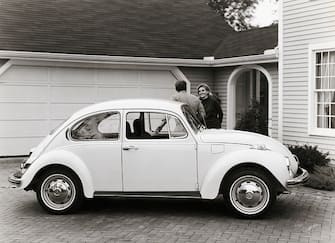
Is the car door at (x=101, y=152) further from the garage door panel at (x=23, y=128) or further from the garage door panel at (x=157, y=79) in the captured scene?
the garage door panel at (x=157, y=79)

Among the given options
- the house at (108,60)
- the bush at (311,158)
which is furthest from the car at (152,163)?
the house at (108,60)

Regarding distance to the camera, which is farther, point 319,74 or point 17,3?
point 17,3

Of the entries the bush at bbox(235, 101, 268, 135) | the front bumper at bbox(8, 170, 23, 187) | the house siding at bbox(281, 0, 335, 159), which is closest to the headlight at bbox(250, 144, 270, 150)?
the front bumper at bbox(8, 170, 23, 187)

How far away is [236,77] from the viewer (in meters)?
16.2

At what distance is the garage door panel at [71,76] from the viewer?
1415 centimetres

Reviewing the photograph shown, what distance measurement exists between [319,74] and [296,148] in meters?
1.98

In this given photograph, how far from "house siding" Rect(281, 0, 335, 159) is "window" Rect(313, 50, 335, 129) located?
25 cm

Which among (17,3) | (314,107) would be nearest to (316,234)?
(314,107)

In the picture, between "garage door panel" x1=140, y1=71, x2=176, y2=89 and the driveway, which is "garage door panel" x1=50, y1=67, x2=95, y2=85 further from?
the driveway

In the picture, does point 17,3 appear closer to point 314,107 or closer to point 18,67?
point 18,67

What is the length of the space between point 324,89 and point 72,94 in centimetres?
698

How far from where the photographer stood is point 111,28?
54.5 ft

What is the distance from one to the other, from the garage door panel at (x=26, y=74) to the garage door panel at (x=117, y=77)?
166 centimetres

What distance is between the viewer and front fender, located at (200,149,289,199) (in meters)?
6.94
